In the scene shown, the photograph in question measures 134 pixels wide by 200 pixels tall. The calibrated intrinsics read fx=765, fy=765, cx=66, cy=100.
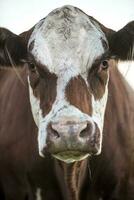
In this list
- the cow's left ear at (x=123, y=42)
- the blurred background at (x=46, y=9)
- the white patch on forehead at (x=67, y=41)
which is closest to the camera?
the white patch on forehead at (x=67, y=41)

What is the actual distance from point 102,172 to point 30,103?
627 mm

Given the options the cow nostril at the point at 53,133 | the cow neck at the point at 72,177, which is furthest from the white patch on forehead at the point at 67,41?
the cow neck at the point at 72,177

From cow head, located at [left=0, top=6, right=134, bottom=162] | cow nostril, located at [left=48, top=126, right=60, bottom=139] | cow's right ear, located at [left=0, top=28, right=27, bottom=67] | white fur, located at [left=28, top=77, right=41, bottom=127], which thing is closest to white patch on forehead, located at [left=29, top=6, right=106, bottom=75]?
cow head, located at [left=0, top=6, right=134, bottom=162]

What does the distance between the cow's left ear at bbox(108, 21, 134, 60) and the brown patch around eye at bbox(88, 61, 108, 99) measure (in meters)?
0.23

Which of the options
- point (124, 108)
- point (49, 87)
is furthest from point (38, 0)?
point (49, 87)

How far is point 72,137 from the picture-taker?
12.9 feet

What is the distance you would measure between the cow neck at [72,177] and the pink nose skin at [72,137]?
69 centimetres

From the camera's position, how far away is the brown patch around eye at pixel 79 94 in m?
4.08

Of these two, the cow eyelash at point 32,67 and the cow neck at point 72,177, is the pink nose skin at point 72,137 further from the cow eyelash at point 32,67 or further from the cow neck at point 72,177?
the cow neck at point 72,177

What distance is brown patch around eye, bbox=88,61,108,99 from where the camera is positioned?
14.0 feet

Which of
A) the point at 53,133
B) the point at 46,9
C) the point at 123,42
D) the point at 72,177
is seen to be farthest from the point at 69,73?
the point at 46,9

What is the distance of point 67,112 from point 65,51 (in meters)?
0.43

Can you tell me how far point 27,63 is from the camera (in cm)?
455

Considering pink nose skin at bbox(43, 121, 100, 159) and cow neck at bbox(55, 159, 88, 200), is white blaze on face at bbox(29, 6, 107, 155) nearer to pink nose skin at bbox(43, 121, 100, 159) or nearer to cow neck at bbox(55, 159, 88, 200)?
pink nose skin at bbox(43, 121, 100, 159)
